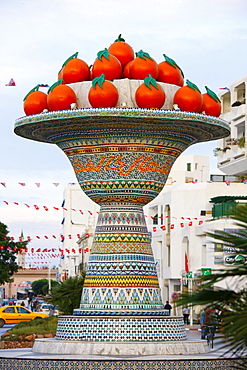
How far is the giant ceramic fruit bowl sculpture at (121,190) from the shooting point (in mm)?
16922

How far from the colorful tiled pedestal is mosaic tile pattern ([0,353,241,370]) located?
1.77 m

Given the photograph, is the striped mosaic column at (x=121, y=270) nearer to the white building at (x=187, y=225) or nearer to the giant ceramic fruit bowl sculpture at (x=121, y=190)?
the giant ceramic fruit bowl sculpture at (x=121, y=190)

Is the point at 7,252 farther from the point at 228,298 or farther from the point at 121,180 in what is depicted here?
the point at 228,298

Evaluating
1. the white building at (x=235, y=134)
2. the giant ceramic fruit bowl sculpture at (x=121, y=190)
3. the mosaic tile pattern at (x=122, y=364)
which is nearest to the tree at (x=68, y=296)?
the giant ceramic fruit bowl sculpture at (x=121, y=190)

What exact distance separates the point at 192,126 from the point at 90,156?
7.42 feet

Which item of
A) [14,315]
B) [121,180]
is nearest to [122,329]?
[121,180]

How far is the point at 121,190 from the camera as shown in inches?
713

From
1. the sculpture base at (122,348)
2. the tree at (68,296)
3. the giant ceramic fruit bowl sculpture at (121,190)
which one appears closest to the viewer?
the sculpture base at (122,348)

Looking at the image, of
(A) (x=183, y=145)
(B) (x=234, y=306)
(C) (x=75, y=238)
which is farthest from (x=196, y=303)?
(C) (x=75, y=238)

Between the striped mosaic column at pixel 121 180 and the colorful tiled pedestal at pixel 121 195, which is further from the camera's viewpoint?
the striped mosaic column at pixel 121 180

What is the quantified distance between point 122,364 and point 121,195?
4.39 metres

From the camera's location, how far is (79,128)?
58.5 ft

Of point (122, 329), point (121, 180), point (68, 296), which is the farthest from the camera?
point (68, 296)

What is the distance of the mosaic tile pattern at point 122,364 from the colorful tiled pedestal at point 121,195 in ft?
5.80
